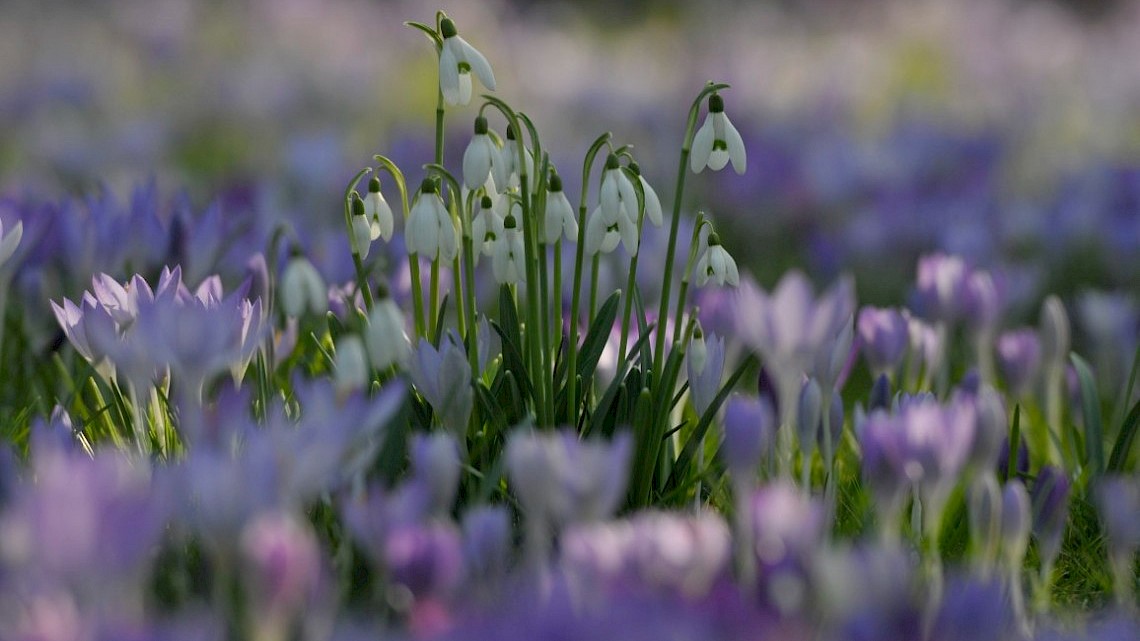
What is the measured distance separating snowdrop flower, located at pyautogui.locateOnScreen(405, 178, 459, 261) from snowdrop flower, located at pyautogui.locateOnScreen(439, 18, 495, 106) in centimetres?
13

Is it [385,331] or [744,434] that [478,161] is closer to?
[385,331]

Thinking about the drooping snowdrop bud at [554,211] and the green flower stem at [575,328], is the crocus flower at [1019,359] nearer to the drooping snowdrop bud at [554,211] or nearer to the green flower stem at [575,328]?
the green flower stem at [575,328]

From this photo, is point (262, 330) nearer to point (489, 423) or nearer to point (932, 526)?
point (489, 423)

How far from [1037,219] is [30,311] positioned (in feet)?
9.97

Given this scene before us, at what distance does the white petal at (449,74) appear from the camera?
5.72 ft

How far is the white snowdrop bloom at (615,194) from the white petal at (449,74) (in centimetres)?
23

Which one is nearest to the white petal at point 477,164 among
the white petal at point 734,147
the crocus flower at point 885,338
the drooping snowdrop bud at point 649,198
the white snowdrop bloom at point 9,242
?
the drooping snowdrop bud at point 649,198

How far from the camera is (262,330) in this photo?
183cm

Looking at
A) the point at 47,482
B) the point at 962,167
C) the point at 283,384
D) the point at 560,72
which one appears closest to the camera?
the point at 47,482

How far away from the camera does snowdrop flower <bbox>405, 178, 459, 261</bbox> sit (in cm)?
170

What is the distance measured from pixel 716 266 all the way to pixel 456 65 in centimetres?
44

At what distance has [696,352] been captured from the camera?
187 centimetres

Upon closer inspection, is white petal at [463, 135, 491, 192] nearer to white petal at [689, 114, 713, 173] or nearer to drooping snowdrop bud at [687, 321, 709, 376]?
white petal at [689, 114, 713, 173]

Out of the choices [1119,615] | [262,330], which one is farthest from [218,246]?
[1119,615]
